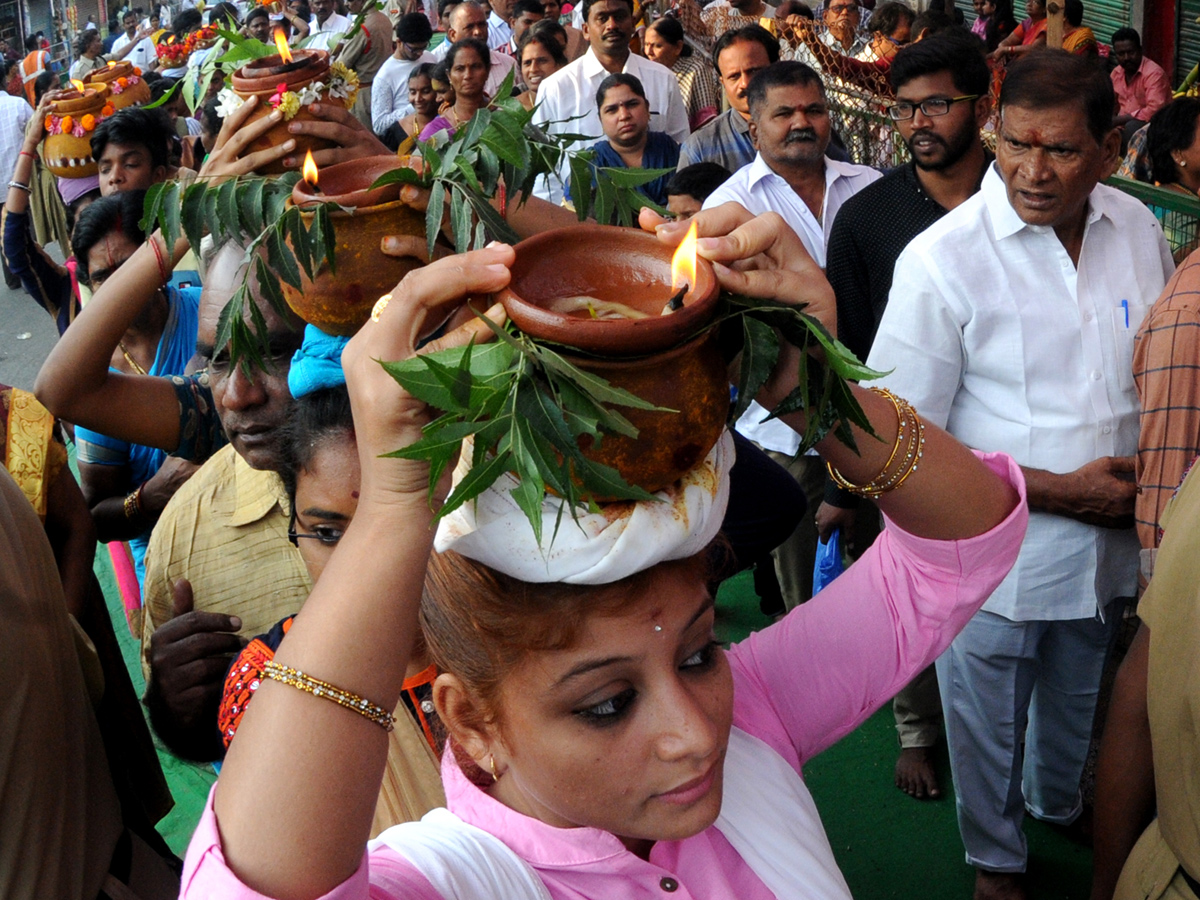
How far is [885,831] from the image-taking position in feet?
12.0

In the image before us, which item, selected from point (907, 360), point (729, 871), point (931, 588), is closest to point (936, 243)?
point (907, 360)

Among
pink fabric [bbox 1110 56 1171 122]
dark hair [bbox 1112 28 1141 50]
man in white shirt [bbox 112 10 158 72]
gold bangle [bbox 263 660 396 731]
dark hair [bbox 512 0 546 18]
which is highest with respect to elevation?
gold bangle [bbox 263 660 396 731]

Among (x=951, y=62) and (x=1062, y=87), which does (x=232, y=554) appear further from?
(x=951, y=62)

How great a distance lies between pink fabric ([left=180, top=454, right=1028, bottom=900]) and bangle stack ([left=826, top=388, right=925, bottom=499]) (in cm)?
14

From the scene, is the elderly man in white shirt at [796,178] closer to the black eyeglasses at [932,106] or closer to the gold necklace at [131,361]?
the black eyeglasses at [932,106]

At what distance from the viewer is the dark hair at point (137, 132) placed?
194 inches

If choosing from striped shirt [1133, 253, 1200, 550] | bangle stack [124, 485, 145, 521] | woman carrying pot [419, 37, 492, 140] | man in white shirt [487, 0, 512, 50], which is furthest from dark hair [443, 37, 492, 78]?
striped shirt [1133, 253, 1200, 550]

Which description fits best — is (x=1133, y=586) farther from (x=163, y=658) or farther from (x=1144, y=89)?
(x=1144, y=89)

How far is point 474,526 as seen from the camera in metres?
1.22

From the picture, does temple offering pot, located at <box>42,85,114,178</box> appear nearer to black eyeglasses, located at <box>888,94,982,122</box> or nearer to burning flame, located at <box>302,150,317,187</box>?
black eyeglasses, located at <box>888,94,982,122</box>

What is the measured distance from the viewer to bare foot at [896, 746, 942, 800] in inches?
149

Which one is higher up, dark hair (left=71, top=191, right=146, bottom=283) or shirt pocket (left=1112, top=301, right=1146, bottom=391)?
dark hair (left=71, top=191, right=146, bottom=283)

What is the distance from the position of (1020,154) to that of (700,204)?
2112mm

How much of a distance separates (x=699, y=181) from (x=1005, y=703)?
2724mm
